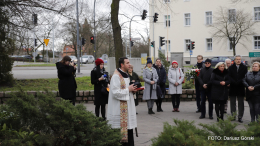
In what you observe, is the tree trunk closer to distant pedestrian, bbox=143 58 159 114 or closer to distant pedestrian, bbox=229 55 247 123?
distant pedestrian, bbox=143 58 159 114

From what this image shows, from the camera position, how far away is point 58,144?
416 cm

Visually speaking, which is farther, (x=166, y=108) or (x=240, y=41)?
(x=240, y=41)

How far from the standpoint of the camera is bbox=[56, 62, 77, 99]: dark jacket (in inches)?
299

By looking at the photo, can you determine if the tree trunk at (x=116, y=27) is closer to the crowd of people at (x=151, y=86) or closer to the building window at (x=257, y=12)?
the crowd of people at (x=151, y=86)

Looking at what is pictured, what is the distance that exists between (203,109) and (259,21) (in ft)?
130

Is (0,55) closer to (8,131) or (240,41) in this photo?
(8,131)

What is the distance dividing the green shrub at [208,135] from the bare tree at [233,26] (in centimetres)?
4070

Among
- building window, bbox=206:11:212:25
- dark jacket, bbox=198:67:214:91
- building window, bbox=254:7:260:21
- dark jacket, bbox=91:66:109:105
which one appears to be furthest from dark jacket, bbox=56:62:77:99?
A: building window, bbox=206:11:212:25

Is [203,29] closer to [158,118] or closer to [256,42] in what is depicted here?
[256,42]

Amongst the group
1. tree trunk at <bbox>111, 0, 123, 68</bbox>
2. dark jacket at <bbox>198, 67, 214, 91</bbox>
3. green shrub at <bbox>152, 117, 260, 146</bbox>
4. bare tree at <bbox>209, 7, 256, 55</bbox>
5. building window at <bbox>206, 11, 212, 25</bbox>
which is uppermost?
building window at <bbox>206, 11, 212, 25</bbox>

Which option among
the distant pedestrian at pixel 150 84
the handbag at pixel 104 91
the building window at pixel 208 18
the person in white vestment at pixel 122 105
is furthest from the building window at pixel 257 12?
the person in white vestment at pixel 122 105

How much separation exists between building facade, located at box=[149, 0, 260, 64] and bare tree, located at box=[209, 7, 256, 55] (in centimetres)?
41

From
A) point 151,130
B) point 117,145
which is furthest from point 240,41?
point 117,145

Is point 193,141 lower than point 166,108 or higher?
higher
